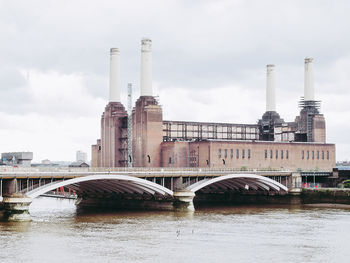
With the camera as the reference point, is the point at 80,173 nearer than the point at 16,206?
No

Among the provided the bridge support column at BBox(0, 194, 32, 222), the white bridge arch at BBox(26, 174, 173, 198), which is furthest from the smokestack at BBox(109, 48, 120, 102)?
the bridge support column at BBox(0, 194, 32, 222)

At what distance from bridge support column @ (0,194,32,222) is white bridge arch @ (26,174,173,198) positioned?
4.31 ft

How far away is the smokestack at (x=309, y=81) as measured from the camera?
132 metres

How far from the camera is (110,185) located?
275ft

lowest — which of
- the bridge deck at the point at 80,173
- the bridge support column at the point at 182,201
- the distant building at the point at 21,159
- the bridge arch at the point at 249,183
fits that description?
the bridge support column at the point at 182,201

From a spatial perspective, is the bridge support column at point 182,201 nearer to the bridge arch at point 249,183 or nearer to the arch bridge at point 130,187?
the arch bridge at point 130,187

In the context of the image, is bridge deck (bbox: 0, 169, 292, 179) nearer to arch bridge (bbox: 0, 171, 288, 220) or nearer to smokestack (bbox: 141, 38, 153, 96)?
arch bridge (bbox: 0, 171, 288, 220)

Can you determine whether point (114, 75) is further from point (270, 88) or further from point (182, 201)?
point (182, 201)

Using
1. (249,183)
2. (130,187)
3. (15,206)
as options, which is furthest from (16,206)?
(249,183)

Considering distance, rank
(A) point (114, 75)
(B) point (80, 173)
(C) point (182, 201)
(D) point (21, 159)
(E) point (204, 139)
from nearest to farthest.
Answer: (B) point (80, 173) → (C) point (182, 201) → (A) point (114, 75) → (E) point (204, 139) → (D) point (21, 159)

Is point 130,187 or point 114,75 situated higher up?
point 114,75

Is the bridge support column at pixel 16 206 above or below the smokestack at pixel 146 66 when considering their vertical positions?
below

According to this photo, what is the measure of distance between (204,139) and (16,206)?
202 ft

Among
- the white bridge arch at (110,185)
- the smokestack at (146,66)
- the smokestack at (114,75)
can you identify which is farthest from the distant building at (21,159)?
the white bridge arch at (110,185)
